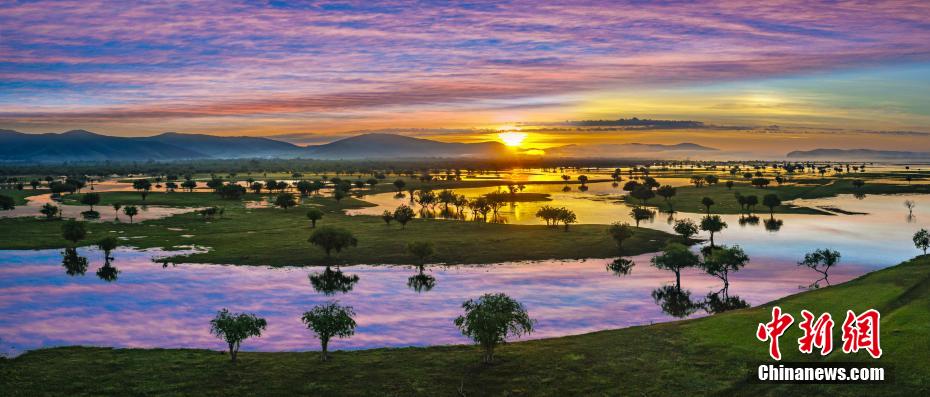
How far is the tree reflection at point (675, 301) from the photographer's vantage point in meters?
74.2

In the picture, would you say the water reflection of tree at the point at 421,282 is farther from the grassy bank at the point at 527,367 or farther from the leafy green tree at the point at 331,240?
the grassy bank at the point at 527,367

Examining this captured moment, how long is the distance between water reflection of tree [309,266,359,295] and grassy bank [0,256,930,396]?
28.8 meters

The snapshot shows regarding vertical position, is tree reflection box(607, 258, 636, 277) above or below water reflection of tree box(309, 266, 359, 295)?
above

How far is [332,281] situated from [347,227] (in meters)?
45.7

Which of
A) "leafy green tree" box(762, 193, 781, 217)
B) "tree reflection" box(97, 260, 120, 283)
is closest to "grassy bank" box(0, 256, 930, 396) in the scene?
"tree reflection" box(97, 260, 120, 283)

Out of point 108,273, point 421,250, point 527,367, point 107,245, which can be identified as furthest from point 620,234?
point 107,245

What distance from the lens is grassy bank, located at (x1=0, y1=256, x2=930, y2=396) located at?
149 feet

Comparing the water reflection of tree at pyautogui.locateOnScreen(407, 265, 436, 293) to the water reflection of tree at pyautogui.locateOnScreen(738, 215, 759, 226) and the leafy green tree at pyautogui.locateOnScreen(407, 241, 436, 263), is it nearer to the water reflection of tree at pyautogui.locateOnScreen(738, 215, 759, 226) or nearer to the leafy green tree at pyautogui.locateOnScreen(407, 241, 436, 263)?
the leafy green tree at pyautogui.locateOnScreen(407, 241, 436, 263)

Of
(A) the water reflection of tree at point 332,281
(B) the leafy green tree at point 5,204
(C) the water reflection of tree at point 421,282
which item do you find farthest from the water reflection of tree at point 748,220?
(B) the leafy green tree at point 5,204

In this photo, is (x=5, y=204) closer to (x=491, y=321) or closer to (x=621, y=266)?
(x=621, y=266)

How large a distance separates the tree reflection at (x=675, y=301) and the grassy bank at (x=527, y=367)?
12.5 m

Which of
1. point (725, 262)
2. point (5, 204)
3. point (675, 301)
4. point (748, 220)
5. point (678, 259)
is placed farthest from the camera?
point (5, 204)

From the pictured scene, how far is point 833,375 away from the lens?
1729 inches

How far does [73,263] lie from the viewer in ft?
339
